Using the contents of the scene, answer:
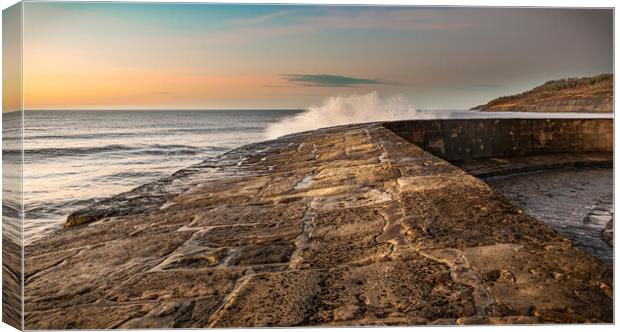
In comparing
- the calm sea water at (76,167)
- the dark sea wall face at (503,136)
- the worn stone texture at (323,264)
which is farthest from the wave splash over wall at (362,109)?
the worn stone texture at (323,264)

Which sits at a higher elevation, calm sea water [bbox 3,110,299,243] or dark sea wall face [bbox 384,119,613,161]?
dark sea wall face [bbox 384,119,613,161]

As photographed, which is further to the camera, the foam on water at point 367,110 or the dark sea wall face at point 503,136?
the foam on water at point 367,110

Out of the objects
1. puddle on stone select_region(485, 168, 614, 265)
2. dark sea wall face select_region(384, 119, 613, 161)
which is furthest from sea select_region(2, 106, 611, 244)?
puddle on stone select_region(485, 168, 614, 265)

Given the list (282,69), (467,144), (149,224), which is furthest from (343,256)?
(282,69)

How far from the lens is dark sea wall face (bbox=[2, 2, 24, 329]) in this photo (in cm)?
218

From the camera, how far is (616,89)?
2549 millimetres

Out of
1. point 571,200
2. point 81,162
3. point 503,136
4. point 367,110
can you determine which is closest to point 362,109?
point 367,110

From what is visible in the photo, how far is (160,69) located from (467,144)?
60.1 feet

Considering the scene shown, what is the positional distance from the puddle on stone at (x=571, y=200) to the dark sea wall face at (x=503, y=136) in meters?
1.19

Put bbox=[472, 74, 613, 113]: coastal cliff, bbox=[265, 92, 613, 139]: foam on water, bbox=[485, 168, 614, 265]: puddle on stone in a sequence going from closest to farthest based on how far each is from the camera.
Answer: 1. bbox=[485, 168, 614, 265]: puddle on stone
2. bbox=[472, 74, 613, 113]: coastal cliff
3. bbox=[265, 92, 613, 139]: foam on water

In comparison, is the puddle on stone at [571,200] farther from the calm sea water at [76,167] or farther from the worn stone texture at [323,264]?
the calm sea water at [76,167]

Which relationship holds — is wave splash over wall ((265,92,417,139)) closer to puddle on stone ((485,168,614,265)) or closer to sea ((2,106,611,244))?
sea ((2,106,611,244))

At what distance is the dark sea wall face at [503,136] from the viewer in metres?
8.04

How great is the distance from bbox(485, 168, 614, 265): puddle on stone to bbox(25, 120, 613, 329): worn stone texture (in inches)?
41.8
